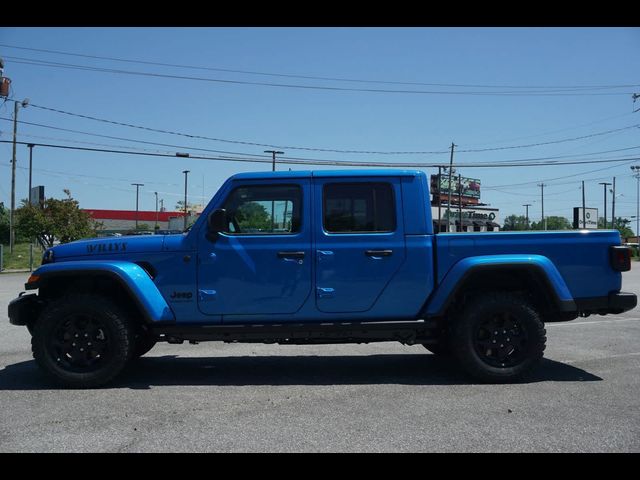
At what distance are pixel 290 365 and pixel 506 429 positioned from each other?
308 cm

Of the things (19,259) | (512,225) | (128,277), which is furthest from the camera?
(19,259)

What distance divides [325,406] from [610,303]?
3187mm

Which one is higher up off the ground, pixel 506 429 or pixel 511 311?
pixel 511 311

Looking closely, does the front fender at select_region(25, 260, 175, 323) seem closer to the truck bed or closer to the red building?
the truck bed

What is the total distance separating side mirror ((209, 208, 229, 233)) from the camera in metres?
5.73

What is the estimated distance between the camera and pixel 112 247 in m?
5.90

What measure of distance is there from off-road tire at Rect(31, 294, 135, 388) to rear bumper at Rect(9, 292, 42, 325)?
0.81 ft

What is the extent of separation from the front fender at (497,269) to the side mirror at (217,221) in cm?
229

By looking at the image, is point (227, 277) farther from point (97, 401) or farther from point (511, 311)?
point (511, 311)

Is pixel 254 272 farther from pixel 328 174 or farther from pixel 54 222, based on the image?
pixel 54 222

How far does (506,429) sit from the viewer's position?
438cm

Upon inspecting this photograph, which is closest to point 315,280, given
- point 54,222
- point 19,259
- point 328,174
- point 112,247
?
point 328,174

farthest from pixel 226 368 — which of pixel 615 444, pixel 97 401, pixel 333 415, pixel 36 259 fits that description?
pixel 36 259
